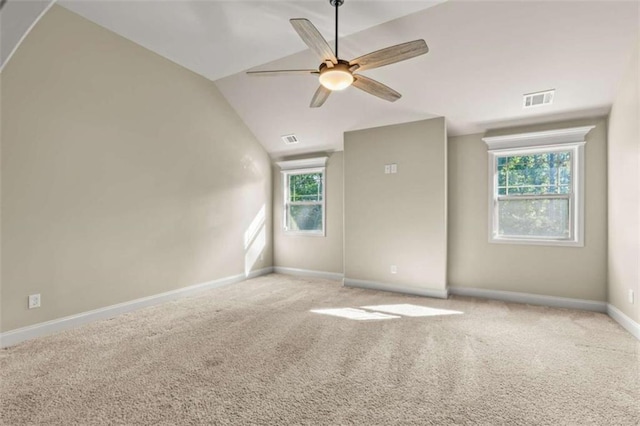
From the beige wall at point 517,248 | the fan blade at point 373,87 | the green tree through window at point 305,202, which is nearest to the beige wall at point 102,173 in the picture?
the green tree through window at point 305,202

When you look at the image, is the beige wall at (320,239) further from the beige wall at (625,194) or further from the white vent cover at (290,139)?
the beige wall at (625,194)

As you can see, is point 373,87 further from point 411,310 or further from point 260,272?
point 260,272

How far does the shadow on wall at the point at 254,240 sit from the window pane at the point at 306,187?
0.71m

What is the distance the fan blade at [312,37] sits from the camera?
77.4 inches

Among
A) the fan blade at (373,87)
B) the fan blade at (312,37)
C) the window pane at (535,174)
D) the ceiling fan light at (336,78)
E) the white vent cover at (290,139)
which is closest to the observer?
the fan blade at (312,37)

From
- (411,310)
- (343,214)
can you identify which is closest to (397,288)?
(411,310)

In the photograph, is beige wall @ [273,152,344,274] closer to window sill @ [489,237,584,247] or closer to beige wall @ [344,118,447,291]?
beige wall @ [344,118,447,291]

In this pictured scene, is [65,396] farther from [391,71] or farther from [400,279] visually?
[391,71]

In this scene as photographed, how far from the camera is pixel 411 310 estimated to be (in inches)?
145

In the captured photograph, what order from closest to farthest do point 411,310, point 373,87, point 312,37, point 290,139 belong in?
point 312,37 < point 373,87 < point 411,310 < point 290,139

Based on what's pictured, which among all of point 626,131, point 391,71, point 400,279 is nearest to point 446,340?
point 400,279

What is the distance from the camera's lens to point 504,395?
194 cm

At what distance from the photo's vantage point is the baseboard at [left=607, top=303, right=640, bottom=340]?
282 cm

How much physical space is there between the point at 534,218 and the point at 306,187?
3787 mm
